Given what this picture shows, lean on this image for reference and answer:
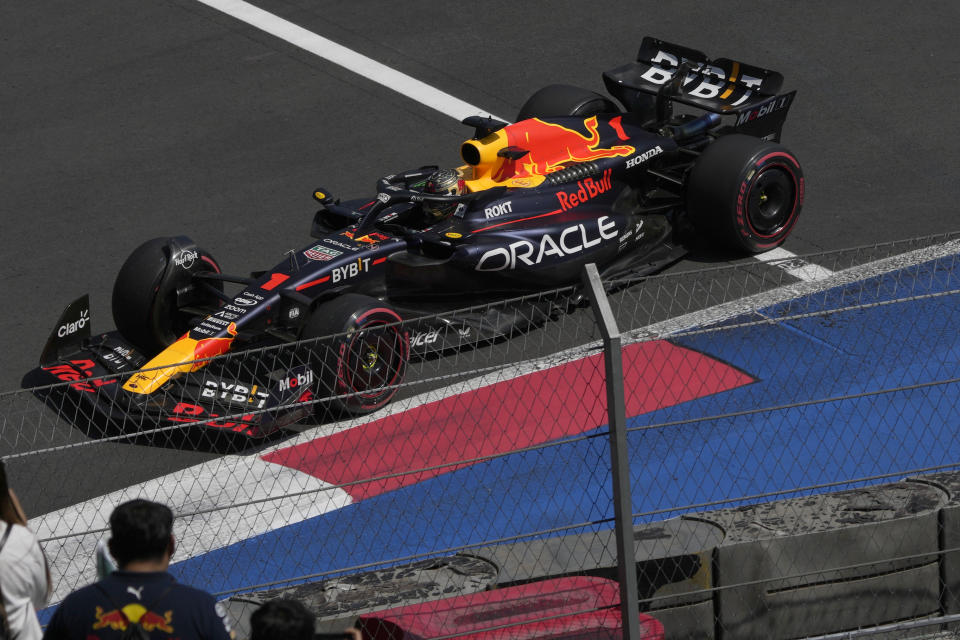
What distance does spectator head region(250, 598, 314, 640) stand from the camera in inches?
166

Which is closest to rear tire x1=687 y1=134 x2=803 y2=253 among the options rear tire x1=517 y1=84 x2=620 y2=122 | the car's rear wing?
the car's rear wing

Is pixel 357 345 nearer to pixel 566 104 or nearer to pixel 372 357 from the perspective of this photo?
pixel 372 357

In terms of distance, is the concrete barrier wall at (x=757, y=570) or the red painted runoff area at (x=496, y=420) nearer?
the concrete barrier wall at (x=757, y=570)

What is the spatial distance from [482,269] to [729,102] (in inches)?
100

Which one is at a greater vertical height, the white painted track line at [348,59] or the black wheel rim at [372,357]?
the white painted track line at [348,59]

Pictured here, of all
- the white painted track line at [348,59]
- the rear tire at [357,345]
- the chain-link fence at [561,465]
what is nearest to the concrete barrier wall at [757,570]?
the chain-link fence at [561,465]

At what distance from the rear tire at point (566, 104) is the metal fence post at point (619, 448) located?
581 cm

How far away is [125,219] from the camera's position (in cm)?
1152

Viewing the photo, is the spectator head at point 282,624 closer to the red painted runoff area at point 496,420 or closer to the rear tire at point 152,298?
the red painted runoff area at point 496,420

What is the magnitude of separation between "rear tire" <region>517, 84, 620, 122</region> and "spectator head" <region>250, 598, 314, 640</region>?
6.96 metres

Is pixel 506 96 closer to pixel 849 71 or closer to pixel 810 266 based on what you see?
pixel 849 71

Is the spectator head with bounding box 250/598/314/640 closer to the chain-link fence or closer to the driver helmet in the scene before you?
the chain-link fence

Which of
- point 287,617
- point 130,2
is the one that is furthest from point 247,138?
point 287,617

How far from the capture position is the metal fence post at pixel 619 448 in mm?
5059
